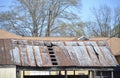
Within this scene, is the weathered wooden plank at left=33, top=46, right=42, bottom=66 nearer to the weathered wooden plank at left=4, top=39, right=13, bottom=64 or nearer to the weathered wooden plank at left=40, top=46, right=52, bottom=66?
the weathered wooden plank at left=40, top=46, right=52, bottom=66

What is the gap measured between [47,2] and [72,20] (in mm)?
5571

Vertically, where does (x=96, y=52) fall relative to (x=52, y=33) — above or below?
below

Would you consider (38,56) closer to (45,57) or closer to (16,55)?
(45,57)

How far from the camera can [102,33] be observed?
2803 inches

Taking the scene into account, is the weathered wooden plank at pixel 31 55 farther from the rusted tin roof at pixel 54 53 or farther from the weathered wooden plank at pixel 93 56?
the weathered wooden plank at pixel 93 56

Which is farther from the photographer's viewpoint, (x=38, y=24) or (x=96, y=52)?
(x=38, y=24)

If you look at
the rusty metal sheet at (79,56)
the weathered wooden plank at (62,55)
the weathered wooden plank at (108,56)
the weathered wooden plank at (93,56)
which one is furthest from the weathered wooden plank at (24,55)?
the weathered wooden plank at (108,56)

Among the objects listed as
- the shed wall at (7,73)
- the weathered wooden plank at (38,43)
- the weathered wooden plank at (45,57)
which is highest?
the weathered wooden plank at (38,43)

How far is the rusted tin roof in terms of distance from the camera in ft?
107

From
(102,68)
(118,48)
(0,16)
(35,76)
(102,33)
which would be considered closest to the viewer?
(102,68)

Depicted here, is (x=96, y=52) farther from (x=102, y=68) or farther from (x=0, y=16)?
(x=0, y=16)

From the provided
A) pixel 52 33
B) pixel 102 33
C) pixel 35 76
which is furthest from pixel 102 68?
pixel 102 33

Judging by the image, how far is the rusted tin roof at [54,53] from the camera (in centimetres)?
3266

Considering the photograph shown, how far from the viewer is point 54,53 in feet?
112
